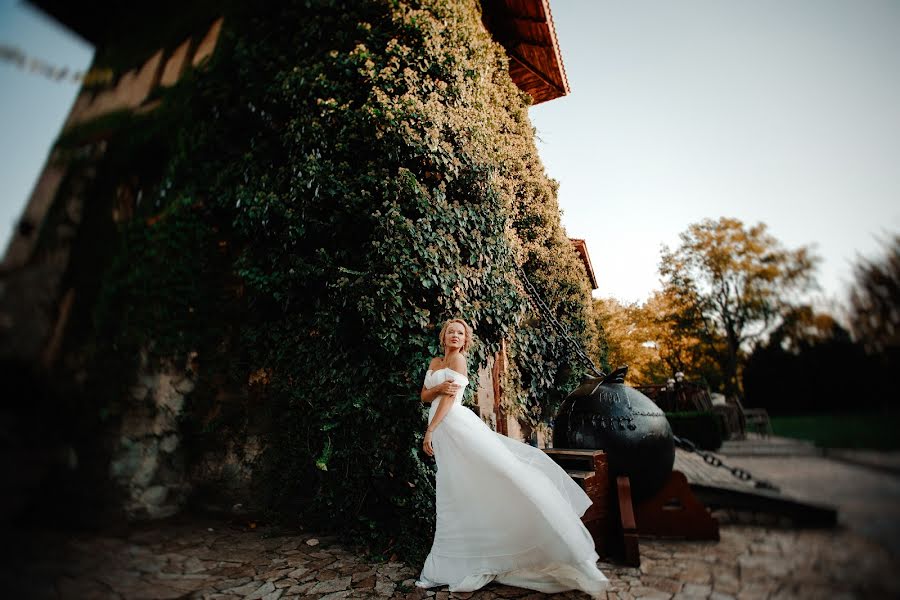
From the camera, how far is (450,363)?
3.23 metres

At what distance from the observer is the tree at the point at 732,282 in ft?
4.38

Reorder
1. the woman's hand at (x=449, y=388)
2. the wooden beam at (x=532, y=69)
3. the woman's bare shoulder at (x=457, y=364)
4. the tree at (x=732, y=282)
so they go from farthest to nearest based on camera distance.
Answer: the wooden beam at (x=532, y=69), the woman's bare shoulder at (x=457, y=364), the woman's hand at (x=449, y=388), the tree at (x=732, y=282)

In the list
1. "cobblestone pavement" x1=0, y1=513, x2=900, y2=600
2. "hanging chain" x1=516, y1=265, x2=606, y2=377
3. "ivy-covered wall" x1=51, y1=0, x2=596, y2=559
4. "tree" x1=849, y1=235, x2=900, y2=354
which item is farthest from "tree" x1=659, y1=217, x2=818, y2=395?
"hanging chain" x1=516, y1=265, x2=606, y2=377

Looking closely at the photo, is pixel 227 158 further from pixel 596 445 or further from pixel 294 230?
pixel 596 445

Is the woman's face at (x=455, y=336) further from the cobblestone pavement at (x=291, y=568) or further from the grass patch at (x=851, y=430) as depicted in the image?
the grass patch at (x=851, y=430)

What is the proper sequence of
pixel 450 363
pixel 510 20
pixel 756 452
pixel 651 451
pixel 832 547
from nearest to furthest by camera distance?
pixel 832 547
pixel 756 452
pixel 450 363
pixel 651 451
pixel 510 20

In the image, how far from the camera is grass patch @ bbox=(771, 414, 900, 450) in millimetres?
970

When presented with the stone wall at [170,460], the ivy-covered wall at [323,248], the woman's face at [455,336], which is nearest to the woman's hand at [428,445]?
the ivy-covered wall at [323,248]

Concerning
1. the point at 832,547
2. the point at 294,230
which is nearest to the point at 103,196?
the point at 294,230

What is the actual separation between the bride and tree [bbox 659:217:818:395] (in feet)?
5.24

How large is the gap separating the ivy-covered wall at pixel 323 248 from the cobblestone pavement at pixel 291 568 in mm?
543

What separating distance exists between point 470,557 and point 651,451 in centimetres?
214

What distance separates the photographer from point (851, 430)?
102 cm

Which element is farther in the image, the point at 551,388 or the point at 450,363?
the point at 551,388
